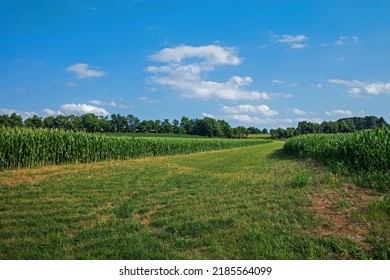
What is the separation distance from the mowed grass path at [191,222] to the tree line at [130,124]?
151 feet

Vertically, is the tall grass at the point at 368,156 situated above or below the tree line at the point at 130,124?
below

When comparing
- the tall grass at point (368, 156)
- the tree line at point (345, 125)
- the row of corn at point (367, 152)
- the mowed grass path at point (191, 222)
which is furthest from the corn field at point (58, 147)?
the tree line at point (345, 125)

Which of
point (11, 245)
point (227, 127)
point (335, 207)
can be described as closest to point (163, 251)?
point (11, 245)

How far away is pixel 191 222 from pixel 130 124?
268 feet

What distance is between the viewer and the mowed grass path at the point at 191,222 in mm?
4301

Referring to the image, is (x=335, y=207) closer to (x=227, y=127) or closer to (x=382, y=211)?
(x=382, y=211)

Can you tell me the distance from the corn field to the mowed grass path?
8.34 m

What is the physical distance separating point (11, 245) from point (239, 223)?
162 inches

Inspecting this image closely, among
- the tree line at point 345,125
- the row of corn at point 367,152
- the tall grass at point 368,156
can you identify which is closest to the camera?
the tall grass at point 368,156

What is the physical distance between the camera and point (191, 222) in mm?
5570

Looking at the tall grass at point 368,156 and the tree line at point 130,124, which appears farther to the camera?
the tree line at point 130,124

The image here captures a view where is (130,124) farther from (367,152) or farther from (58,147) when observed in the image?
(367,152)

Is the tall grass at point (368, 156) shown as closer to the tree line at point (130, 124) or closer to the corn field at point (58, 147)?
the corn field at point (58, 147)

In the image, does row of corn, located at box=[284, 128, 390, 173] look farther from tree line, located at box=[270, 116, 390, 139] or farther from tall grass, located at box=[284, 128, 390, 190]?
tree line, located at box=[270, 116, 390, 139]
